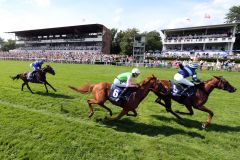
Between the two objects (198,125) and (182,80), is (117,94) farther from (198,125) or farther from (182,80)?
(198,125)

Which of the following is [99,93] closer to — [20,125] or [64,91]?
[20,125]

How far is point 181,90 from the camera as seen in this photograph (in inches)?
329

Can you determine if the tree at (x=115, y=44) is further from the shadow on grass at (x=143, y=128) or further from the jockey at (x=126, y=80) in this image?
the jockey at (x=126, y=80)

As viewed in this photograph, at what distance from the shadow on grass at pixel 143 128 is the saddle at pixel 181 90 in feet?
3.69

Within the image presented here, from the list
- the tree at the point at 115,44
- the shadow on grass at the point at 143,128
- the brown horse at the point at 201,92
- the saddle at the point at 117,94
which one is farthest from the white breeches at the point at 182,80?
the tree at the point at 115,44

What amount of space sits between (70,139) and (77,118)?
1620 millimetres

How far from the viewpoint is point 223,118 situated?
368 inches

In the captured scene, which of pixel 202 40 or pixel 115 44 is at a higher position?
pixel 202 40

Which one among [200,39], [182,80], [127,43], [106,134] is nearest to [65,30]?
[127,43]

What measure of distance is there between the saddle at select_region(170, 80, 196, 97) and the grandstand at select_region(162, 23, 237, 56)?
4567cm

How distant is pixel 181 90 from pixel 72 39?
209 ft

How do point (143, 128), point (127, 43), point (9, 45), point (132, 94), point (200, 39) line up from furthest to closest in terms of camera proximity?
point (9, 45)
point (127, 43)
point (200, 39)
point (143, 128)
point (132, 94)

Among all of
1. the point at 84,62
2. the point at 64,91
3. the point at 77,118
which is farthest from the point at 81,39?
the point at 77,118

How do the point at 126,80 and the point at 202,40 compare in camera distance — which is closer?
the point at 126,80
